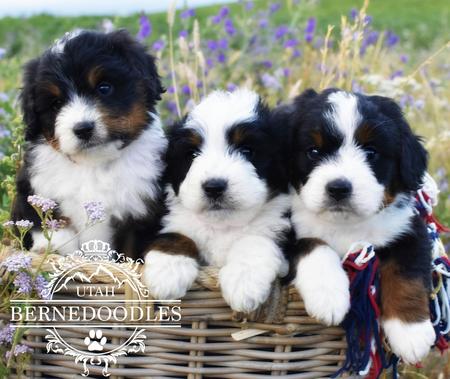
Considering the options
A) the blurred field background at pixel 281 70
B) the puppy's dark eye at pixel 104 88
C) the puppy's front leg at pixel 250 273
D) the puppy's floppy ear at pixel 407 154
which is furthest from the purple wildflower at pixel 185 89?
the puppy's front leg at pixel 250 273

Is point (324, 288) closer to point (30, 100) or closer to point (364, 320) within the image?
point (364, 320)

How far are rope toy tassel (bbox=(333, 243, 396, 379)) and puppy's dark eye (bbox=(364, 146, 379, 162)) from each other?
44 centimetres

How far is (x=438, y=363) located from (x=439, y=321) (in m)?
1.57

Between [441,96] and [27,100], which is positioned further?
[441,96]

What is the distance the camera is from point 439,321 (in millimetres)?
3510

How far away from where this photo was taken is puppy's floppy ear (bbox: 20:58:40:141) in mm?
3674

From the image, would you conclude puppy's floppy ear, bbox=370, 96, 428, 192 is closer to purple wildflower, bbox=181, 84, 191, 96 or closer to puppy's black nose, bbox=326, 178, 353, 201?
puppy's black nose, bbox=326, 178, 353, 201

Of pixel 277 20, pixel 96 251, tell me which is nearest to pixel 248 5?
pixel 96 251

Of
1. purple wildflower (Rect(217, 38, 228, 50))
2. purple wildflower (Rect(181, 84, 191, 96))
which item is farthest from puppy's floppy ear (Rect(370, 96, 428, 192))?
purple wildflower (Rect(217, 38, 228, 50))

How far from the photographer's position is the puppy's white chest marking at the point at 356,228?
3436 mm

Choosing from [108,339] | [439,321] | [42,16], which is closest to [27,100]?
[108,339]

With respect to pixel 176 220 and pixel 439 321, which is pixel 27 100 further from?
pixel 439 321

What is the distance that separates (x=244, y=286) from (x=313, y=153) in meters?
0.84

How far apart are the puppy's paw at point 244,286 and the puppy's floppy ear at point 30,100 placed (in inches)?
57.6
